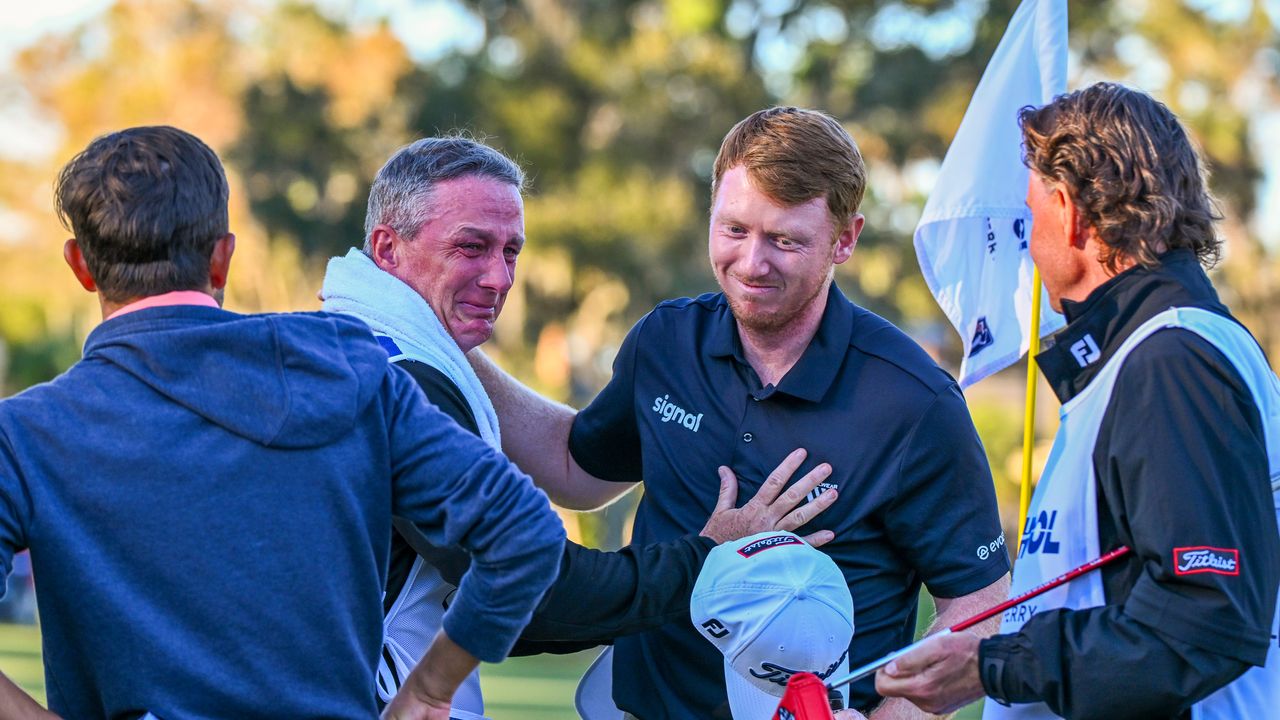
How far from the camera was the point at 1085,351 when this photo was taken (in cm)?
290

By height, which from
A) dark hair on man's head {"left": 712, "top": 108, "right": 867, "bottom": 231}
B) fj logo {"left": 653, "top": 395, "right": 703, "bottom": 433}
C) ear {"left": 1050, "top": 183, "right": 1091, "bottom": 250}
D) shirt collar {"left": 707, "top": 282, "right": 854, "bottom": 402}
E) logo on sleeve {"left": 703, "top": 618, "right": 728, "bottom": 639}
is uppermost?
dark hair on man's head {"left": 712, "top": 108, "right": 867, "bottom": 231}

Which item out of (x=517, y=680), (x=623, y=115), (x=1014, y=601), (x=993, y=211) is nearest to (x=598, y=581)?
(x=1014, y=601)

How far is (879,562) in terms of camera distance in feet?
11.9

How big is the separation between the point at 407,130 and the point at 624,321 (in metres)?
6.10

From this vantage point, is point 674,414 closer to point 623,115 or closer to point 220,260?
point 220,260

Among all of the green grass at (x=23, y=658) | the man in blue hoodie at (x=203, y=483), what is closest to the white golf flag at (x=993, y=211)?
the man in blue hoodie at (x=203, y=483)

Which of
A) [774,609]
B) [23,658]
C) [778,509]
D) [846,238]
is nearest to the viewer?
[774,609]

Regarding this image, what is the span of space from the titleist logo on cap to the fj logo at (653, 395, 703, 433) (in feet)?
1.75

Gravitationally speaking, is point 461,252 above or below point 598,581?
above

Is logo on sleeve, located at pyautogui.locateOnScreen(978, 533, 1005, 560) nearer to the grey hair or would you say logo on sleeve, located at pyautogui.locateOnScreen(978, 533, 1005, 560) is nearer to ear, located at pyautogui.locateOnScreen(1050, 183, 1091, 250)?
ear, located at pyautogui.locateOnScreen(1050, 183, 1091, 250)

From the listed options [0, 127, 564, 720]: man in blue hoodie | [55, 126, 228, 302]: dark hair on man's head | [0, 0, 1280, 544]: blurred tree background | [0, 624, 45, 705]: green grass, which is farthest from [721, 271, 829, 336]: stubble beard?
[0, 0, 1280, 544]: blurred tree background

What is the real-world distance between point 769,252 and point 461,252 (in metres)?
0.78

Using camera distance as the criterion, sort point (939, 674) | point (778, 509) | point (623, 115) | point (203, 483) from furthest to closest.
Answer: point (623, 115) → point (778, 509) → point (939, 674) → point (203, 483)

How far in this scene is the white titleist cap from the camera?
10.6 feet
